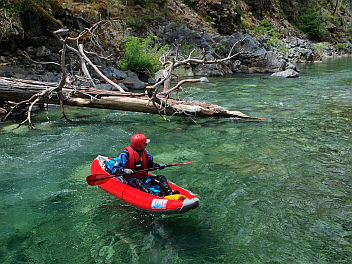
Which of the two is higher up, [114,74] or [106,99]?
[114,74]

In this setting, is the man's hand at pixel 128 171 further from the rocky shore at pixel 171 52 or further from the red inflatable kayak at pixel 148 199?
the rocky shore at pixel 171 52

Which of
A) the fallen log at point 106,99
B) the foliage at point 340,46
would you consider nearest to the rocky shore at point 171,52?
the fallen log at point 106,99

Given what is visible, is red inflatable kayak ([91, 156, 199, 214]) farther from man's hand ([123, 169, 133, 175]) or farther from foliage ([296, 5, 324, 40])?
foliage ([296, 5, 324, 40])

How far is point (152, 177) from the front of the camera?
5.30m

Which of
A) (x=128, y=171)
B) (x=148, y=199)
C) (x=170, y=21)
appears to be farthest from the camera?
(x=170, y=21)

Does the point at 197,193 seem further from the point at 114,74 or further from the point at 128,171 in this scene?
the point at 114,74

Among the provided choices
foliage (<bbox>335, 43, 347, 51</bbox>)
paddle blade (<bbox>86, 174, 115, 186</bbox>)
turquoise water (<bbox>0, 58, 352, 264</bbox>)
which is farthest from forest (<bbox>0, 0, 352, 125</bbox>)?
foliage (<bbox>335, 43, 347, 51</bbox>)

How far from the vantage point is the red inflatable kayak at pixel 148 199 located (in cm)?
430

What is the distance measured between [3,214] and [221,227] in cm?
327

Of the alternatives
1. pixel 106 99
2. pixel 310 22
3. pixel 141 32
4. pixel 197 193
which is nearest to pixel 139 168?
pixel 197 193

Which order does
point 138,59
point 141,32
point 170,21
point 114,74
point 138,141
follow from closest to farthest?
point 138,141
point 114,74
point 138,59
point 141,32
point 170,21

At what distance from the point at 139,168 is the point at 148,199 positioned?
75 cm

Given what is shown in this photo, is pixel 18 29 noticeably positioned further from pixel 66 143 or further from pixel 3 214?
pixel 3 214

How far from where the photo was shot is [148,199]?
4.55 metres
